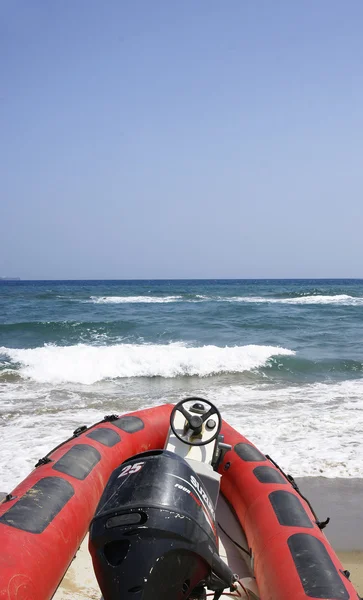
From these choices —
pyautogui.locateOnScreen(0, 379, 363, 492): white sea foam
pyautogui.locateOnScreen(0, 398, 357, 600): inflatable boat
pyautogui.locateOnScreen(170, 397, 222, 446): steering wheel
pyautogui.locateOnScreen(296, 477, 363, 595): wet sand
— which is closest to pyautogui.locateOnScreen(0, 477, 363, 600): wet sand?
pyautogui.locateOnScreen(296, 477, 363, 595): wet sand

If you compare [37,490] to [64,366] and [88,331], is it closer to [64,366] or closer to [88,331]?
[64,366]

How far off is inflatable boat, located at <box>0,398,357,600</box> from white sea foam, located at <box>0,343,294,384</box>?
596 centimetres

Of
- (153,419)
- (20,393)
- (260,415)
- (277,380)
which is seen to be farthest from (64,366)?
(153,419)

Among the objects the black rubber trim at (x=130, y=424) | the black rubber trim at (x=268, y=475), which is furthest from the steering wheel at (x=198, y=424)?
the black rubber trim at (x=130, y=424)

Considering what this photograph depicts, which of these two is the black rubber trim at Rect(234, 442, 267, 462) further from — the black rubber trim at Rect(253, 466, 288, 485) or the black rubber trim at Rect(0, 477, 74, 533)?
the black rubber trim at Rect(0, 477, 74, 533)

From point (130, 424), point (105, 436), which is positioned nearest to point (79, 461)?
point (105, 436)

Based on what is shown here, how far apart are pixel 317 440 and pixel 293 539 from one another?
3098 millimetres

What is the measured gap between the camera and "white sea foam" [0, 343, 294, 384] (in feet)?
34.0

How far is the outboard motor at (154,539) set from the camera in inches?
70.3

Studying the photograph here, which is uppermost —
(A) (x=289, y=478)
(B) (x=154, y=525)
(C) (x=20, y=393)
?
(B) (x=154, y=525)

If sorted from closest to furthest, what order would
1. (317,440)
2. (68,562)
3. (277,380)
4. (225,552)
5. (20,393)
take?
(68,562) < (225,552) < (317,440) < (20,393) < (277,380)

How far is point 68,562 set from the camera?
288 cm

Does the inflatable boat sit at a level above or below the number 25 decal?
below

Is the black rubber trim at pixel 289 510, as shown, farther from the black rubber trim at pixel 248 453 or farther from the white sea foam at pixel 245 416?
the white sea foam at pixel 245 416
